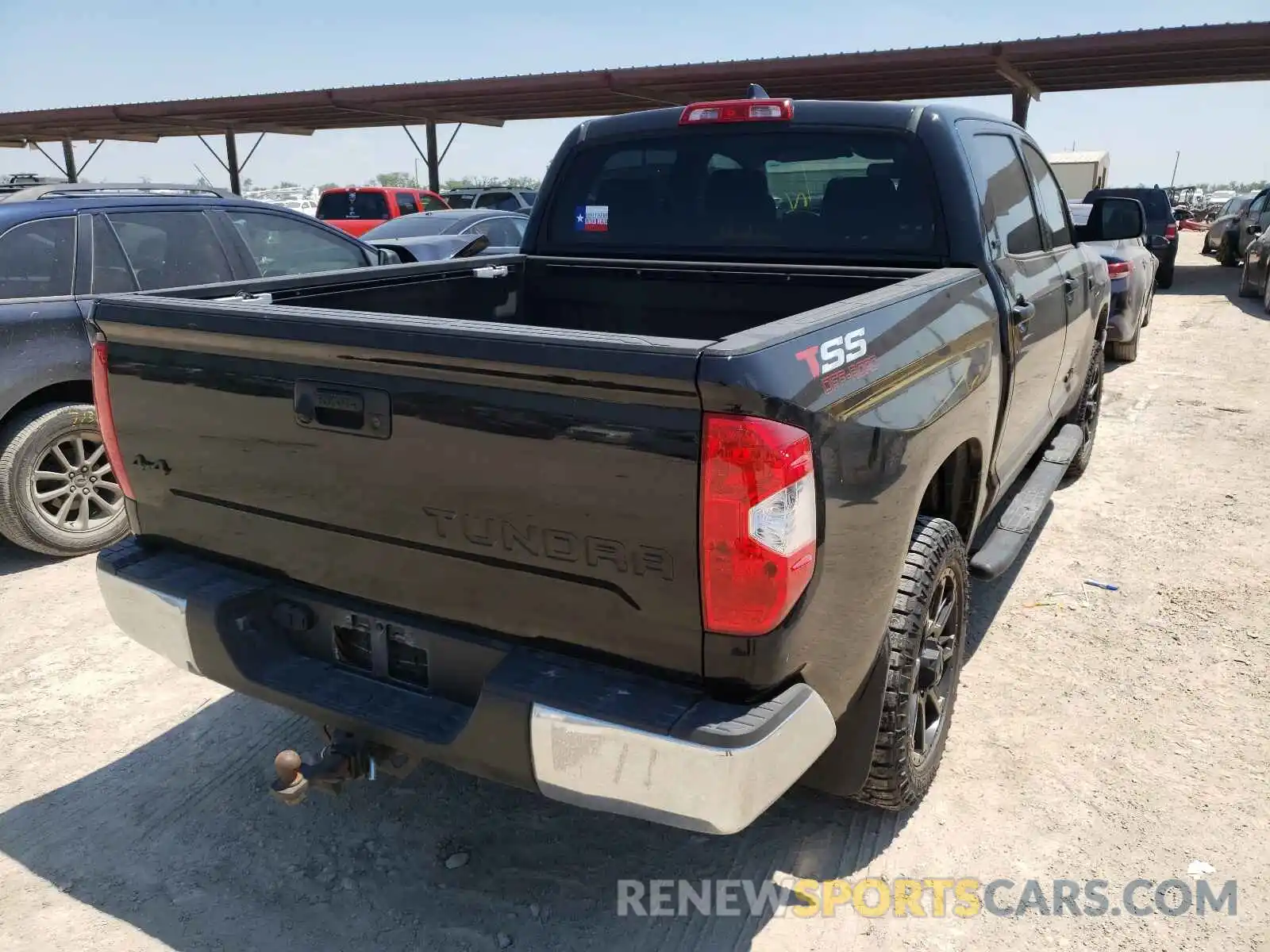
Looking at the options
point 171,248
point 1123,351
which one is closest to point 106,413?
point 171,248

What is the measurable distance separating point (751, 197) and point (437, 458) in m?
2.12

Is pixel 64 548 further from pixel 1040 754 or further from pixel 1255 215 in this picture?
pixel 1255 215

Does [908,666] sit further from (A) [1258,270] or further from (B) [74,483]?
(A) [1258,270]

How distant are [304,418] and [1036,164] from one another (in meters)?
3.78

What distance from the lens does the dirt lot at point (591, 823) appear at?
2.54 metres

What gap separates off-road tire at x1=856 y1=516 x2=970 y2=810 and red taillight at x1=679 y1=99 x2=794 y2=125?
1729 mm

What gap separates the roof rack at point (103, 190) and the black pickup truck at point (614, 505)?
2.75 meters

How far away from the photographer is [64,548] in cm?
499

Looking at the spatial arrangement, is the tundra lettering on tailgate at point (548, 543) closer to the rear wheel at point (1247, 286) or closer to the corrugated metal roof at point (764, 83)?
the rear wheel at point (1247, 286)

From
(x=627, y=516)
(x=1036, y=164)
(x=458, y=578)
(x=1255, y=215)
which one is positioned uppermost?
(x=1036, y=164)

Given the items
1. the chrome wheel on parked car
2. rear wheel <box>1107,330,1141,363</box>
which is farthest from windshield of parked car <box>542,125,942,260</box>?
rear wheel <box>1107,330,1141,363</box>

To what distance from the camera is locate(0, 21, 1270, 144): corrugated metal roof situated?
16.8 m

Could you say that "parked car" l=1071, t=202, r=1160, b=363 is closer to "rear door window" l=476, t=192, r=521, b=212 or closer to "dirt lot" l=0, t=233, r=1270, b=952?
"dirt lot" l=0, t=233, r=1270, b=952

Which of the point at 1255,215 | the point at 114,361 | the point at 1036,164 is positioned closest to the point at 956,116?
the point at 1036,164
